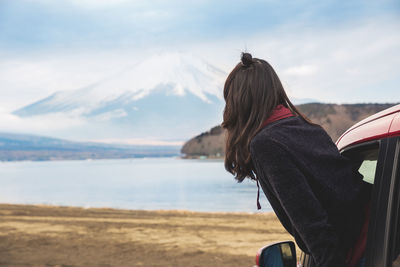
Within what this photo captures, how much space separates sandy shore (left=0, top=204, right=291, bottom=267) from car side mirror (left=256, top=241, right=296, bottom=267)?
25.1 feet

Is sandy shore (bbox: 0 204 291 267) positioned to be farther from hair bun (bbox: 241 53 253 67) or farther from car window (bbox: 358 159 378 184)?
hair bun (bbox: 241 53 253 67)

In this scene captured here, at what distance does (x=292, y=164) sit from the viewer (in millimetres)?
1725

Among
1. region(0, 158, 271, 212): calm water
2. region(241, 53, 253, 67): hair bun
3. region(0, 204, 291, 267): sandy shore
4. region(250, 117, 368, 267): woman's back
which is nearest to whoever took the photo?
region(250, 117, 368, 267): woman's back

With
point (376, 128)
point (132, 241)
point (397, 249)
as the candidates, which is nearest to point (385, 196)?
point (397, 249)

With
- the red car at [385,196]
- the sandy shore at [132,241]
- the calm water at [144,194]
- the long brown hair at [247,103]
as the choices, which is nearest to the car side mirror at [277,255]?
the long brown hair at [247,103]

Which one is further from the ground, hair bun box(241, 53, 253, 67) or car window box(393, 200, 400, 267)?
hair bun box(241, 53, 253, 67)

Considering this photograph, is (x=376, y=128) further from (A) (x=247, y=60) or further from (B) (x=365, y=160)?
(A) (x=247, y=60)

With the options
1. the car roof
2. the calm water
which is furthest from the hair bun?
the calm water

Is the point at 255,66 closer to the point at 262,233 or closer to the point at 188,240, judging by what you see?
the point at 188,240

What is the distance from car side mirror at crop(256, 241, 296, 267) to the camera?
195 centimetres

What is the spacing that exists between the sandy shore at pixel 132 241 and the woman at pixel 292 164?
7.91 m

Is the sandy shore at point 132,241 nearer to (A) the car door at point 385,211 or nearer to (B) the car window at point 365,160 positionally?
(B) the car window at point 365,160

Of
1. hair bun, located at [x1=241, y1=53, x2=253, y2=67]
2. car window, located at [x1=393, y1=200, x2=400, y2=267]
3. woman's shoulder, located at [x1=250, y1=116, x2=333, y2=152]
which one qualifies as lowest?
car window, located at [x1=393, y1=200, x2=400, y2=267]

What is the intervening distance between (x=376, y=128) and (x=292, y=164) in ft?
1.14
